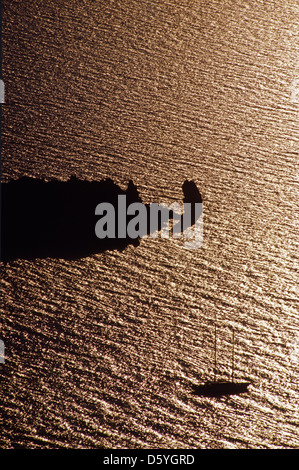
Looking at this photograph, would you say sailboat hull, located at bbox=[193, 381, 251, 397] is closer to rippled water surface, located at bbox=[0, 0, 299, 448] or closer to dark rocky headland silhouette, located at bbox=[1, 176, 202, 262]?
rippled water surface, located at bbox=[0, 0, 299, 448]

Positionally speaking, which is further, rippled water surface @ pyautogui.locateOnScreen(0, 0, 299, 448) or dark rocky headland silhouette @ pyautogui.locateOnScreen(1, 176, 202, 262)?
dark rocky headland silhouette @ pyautogui.locateOnScreen(1, 176, 202, 262)

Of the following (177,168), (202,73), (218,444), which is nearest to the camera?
(218,444)

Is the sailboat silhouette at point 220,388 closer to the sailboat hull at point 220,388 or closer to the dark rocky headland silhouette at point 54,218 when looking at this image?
the sailboat hull at point 220,388

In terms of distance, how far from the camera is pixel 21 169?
0.72m

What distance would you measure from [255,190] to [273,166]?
52 mm

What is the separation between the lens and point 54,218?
0.64m

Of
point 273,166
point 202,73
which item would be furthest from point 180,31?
point 273,166

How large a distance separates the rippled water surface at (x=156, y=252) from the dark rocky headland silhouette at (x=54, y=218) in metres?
0.01

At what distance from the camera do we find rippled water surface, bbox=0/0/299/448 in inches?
19.4

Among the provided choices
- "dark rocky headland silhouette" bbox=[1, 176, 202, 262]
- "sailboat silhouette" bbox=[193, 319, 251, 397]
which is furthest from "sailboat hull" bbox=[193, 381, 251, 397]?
"dark rocky headland silhouette" bbox=[1, 176, 202, 262]

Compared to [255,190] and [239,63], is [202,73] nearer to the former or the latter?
[239,63]

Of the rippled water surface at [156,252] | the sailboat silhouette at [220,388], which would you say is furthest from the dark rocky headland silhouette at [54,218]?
the sailboat silhouette at [220,388]

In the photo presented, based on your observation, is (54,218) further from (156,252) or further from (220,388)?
(220,388)

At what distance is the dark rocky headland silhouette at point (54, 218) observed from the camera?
625mm
